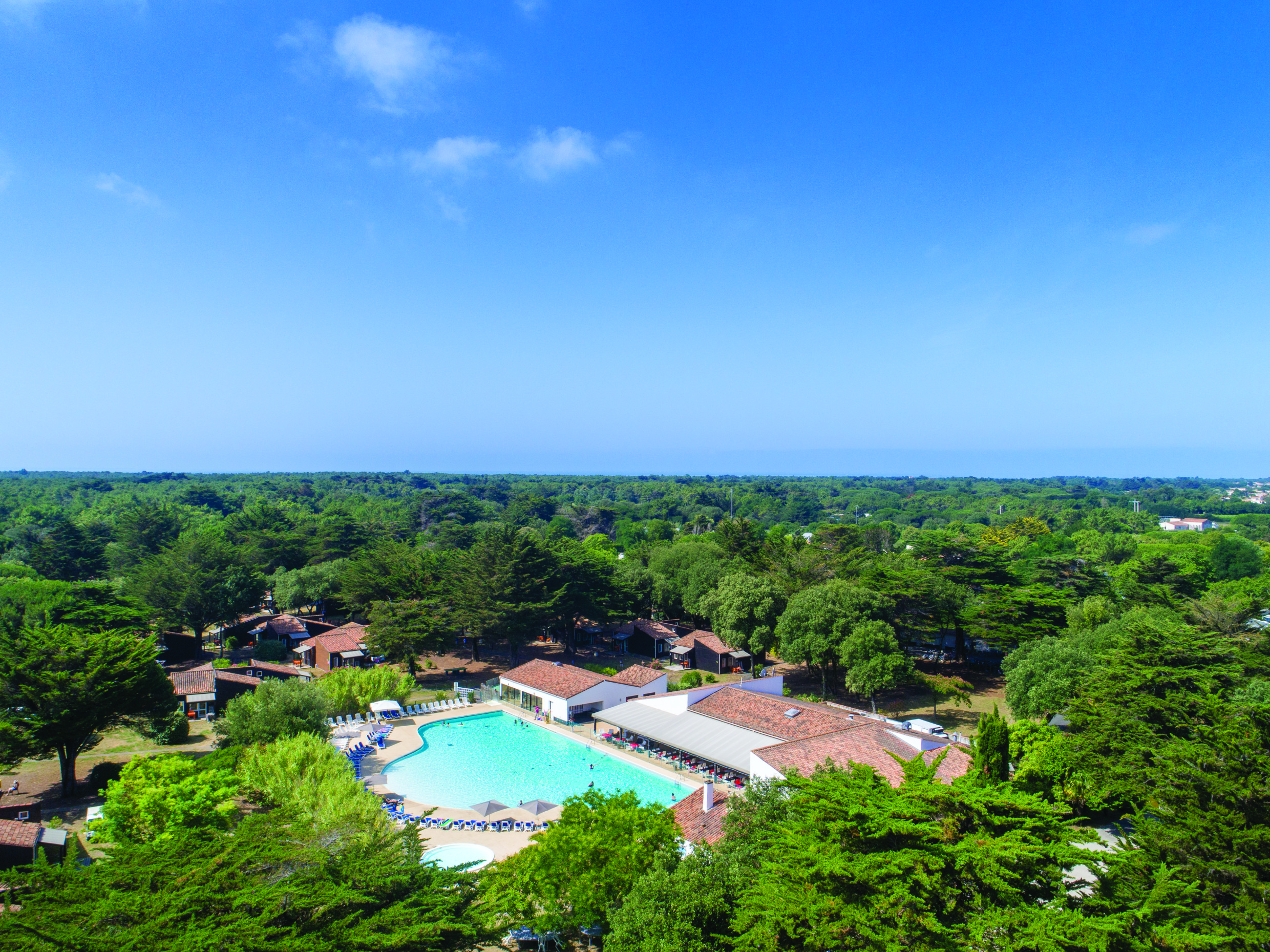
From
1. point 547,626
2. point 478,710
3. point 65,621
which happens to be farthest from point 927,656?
point 65,621

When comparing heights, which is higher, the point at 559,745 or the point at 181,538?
the point at 181,538

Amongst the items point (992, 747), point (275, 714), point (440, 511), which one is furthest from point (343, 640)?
point (440, 511)

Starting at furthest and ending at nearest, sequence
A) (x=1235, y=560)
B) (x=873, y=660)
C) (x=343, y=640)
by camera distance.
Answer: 1. (x=1235, y=560)
2. (x=343, y=640)
3. (x=873, y=660)

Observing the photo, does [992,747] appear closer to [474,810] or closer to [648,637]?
[474,810]

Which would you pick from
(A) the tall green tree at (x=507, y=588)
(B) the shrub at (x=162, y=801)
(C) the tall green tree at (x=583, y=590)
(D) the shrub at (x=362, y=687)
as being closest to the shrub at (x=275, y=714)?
(D) the shrub at (x=362, y=687)

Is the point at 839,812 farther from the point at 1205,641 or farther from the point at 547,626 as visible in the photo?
the point at 547,626
